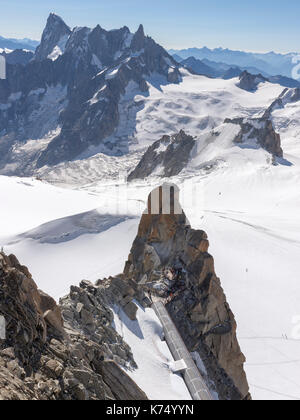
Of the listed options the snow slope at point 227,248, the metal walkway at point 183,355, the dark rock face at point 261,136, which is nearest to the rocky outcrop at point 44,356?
the snow slope at point 227,248

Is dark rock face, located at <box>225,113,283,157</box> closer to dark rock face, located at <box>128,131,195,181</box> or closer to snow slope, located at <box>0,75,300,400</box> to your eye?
dark rock face, located at <box>128,131,195,181</box>

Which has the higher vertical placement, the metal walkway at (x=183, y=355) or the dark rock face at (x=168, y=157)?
the dark rock face at (x=168, y=157)

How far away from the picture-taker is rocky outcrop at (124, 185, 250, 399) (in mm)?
16859

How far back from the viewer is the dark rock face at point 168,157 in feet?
368

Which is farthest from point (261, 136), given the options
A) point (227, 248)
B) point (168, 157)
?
point (227, 248)

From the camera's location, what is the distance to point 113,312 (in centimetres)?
1541

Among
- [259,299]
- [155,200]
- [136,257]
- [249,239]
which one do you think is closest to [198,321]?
[136,257]

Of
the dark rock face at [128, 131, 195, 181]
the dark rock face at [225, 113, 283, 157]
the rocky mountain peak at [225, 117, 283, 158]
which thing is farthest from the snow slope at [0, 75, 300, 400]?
the dark rock face at [225, 113, 283, 157]

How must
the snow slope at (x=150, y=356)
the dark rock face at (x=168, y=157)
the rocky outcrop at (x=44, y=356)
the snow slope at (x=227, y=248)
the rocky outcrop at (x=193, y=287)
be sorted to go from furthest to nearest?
1. the dark rock face at (x=168, y=157)
2. the snow slope at (x=227, y=248)
3. the rocky outcrop at (x=193, y=287)
4. the snow slope at (x=150, y=356)
5. the rocky outcrop at (x=44, y=356)

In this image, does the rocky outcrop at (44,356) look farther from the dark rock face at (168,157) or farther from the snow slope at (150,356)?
the dark rock face at (168,157)

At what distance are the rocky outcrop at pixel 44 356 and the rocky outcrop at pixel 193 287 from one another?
5.86 meters

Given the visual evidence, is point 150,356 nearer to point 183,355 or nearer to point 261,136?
point 183,355
